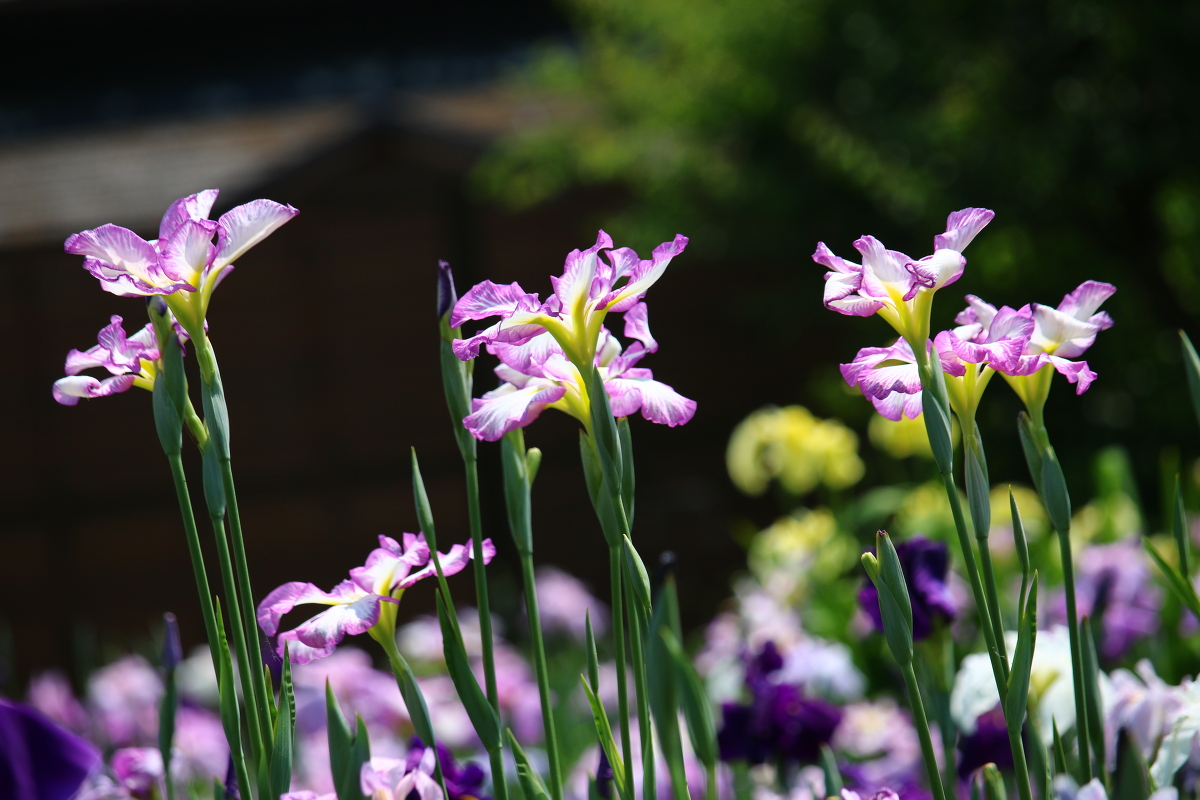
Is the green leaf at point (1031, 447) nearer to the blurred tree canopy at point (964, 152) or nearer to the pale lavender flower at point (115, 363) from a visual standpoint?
the pale lavender flower at point (115, 363)

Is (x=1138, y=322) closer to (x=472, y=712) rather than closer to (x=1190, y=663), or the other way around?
(x=1190, y=663)

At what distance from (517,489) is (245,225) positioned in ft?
0.68

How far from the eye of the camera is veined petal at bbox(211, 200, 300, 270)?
55cm

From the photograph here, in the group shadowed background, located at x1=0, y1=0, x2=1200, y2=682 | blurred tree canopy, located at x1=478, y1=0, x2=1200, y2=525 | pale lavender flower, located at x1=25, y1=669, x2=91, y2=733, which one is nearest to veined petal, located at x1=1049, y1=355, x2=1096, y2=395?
pale lavender flower, located at x1=25, y1=669, x2=91, y2=733

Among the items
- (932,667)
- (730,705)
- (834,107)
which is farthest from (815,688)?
(834,107)

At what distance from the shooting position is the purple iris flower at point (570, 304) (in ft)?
1.76

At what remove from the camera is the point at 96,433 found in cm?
633

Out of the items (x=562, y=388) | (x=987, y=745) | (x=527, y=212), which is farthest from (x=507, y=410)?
(x=527, y=212)

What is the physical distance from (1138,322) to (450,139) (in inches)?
147

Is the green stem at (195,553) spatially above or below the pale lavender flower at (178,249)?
below

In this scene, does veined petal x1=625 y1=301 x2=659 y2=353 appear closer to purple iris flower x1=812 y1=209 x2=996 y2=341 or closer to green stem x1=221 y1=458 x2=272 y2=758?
purple iris flower x1=812 y1=209 x2=996 y2=341

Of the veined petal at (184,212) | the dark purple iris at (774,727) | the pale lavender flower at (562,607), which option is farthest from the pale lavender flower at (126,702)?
the veined petal at (184,212)

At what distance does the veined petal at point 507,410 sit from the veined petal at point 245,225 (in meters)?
0.14

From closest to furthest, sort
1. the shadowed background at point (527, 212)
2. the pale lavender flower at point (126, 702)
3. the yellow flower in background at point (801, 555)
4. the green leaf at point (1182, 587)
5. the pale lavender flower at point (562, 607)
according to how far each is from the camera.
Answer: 1. the green leaf at point (1182, 587)
2. the pale lavender flower at point (126, 702)
3. the yellow flower in background at point (801, 555)
4. the pale lavender flower at point (562, 607)
5. the shadowed background at point (527, 212)
